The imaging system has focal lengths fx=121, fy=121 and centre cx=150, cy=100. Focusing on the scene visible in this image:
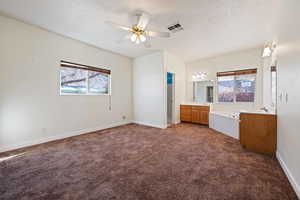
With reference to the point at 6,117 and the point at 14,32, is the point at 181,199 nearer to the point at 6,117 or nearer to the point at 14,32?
the point at 6,117

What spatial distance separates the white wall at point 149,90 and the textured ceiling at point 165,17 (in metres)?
1.03

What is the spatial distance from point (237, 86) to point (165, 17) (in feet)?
12.5

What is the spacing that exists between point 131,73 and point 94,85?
1.70 m

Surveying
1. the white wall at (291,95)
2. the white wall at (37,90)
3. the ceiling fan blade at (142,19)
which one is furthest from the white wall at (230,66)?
the white wall at (37,90)

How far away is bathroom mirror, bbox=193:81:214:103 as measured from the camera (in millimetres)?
5133

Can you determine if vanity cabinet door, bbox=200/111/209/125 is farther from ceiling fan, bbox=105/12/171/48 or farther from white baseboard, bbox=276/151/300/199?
ceiling fan, bbox=105/12/171/48

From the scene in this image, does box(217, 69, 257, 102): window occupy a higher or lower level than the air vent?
lower

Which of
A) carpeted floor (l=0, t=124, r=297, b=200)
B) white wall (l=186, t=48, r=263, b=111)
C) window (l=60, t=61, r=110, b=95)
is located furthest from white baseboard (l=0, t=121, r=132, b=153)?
white wall (l=186, t=48, r=263, b=111)

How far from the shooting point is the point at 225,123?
3674 mm

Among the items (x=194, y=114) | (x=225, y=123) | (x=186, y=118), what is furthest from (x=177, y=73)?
(x=225, y=123)

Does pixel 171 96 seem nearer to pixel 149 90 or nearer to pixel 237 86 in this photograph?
pixel 149 90

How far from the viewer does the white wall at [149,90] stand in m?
4.33

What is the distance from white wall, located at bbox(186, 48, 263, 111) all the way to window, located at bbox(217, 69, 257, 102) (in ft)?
0.48

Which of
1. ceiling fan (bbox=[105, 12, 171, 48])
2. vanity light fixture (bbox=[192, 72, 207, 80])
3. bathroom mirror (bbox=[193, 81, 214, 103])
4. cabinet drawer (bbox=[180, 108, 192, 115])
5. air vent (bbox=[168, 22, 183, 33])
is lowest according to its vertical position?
cabinet drawer (bbox=[180, 108, 192, 115])
